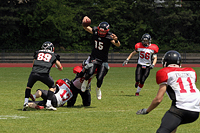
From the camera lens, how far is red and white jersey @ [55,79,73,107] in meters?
8.30

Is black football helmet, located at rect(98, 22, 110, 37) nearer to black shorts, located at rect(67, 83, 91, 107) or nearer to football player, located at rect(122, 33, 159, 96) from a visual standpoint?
black shorts, located at rect(67, 83, 91, 107)

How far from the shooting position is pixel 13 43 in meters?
40.5

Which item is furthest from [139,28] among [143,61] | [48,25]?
[143,61]

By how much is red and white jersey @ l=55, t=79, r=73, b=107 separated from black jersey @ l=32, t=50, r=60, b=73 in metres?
0.78

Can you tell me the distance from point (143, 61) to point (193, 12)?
34.5 meters

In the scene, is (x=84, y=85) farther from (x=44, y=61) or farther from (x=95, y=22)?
(x=95, y=22)

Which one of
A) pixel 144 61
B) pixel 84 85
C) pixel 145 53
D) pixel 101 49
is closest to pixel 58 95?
pixel 84 85

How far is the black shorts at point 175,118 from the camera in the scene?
13.6 feet

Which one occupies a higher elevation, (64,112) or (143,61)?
(143,61)

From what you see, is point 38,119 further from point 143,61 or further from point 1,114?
point 143,61

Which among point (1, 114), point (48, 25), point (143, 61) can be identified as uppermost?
point (48, 25)

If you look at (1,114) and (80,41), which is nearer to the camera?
(1,114)

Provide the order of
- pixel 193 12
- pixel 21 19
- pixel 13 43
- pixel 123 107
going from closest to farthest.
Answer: pixel 123 107 → pixel 21 19 → pixel 13 43 → pixel 193 12

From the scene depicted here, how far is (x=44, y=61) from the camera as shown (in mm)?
7871
